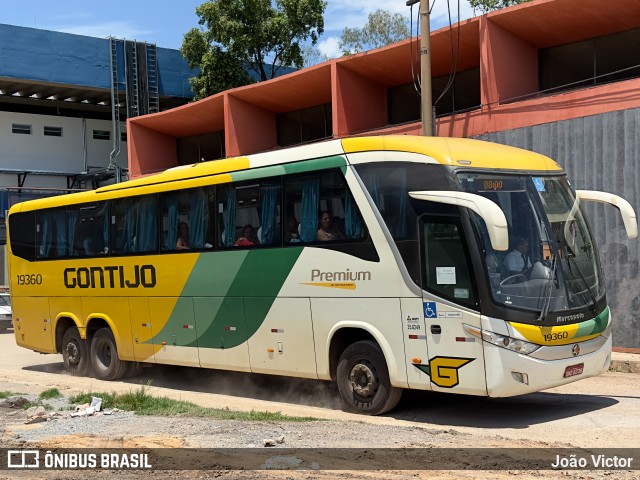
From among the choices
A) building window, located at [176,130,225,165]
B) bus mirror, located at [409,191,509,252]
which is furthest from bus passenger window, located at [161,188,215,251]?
building window, located at [176,130,225,165]

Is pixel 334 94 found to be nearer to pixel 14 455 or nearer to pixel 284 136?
pixel 284 136

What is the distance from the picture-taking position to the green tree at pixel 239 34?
37.6m

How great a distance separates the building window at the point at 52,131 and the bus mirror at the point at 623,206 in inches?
1371

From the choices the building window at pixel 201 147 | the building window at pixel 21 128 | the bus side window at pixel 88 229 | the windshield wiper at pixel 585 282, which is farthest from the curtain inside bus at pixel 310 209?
the building window at pixel 21 128

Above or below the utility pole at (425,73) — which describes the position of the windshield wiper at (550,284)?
below

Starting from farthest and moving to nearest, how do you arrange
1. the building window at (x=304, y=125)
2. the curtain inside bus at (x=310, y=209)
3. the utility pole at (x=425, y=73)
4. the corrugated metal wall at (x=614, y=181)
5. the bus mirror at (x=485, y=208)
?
the building window at (x=304, y=125) < the corrugated metal wall at (x=614, y=181) < the utility pole at (x=425, y=73) < the curtain inside bus at (x=310, y=209) < the bus mirror at (x=485, y=208)

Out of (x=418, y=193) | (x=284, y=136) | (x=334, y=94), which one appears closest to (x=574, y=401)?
(x=418, y=193)

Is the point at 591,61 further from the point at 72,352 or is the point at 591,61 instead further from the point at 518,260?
the point at 72,352

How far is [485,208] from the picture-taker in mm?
9297

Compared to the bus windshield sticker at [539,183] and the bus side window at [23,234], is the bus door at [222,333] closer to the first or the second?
the bus windshield sticker at [539,183]

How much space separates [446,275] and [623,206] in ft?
8.90

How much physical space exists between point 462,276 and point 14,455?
200 inches

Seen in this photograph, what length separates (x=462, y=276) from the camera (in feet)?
32.3

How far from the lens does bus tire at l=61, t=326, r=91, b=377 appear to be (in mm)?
16531
